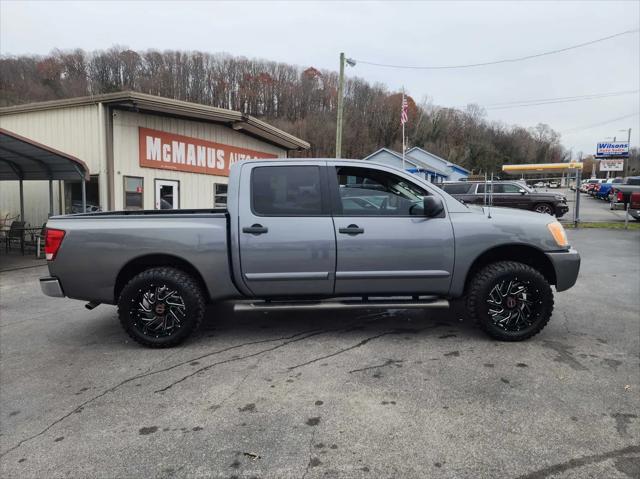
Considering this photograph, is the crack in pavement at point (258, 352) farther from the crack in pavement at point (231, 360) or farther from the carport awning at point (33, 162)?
the carport awning at point (33, 162)

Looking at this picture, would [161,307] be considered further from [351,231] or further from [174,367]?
[351,231]

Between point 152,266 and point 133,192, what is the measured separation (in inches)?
364

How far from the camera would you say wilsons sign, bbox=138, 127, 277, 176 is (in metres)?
13.1

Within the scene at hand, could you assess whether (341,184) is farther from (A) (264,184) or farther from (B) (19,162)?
(B) (19,162)

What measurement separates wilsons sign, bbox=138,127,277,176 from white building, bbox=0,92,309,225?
29 mm

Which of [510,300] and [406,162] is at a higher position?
[406,162]

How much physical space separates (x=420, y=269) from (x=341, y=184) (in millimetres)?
1155

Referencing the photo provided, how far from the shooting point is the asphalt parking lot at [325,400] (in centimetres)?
259

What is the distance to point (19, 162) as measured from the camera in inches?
462

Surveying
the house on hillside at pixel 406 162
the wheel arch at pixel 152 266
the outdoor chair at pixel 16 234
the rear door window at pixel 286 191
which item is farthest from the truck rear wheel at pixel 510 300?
the house on hillside at pixel 406 162

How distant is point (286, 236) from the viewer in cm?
434

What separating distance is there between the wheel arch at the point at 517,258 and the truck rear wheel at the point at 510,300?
0.33 feet

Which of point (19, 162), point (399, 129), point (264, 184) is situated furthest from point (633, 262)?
point (399, 129)

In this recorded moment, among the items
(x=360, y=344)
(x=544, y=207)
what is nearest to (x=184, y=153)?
(x=360, y=344)
